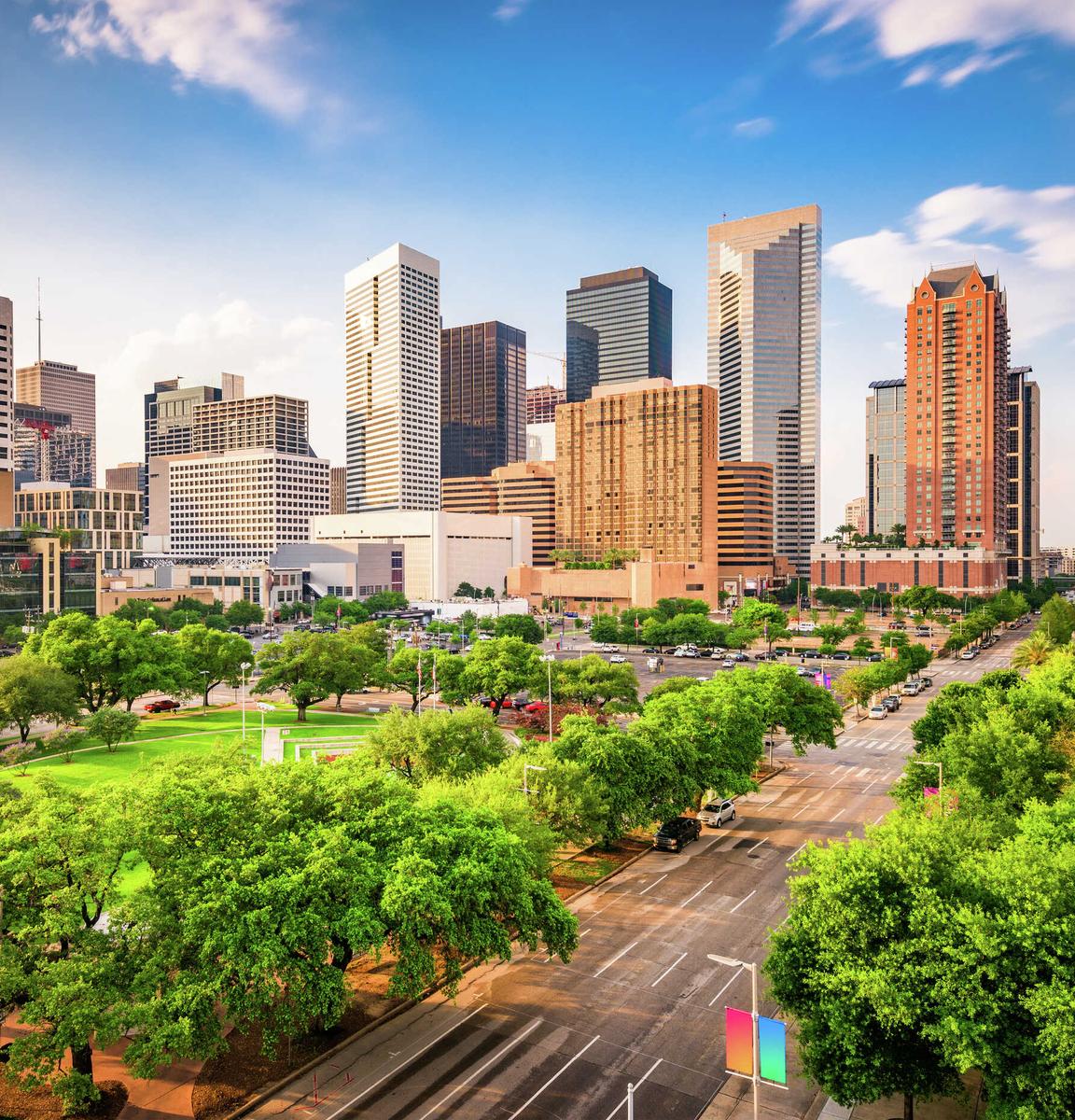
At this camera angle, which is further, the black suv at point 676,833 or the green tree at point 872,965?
the black suv at point 676,833

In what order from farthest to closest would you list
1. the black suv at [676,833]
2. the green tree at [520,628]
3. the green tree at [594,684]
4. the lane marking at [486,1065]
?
the green tree at [520,628], the green tree at [594,684], the black suv at [676,833], the lane marking at [486,1065]

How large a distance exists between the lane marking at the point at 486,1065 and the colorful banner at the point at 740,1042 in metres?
9.26

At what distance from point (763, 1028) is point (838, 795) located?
43847 millimetres

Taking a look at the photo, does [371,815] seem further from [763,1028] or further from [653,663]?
[653,663]

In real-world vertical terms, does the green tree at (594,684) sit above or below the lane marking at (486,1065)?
above

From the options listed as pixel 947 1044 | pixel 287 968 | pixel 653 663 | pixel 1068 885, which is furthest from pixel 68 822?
pixel 653 663

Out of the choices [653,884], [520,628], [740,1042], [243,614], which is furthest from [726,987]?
[243,614]

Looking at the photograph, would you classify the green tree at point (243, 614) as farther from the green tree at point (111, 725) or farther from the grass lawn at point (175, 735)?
the green tree at point (111, 725)

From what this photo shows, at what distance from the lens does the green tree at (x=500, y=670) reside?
82.6 metres

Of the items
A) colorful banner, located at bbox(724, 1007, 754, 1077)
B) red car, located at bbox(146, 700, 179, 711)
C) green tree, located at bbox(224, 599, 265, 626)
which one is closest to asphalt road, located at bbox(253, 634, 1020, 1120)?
colorful banner, located at bbox(724, 1007, 754, 1077)

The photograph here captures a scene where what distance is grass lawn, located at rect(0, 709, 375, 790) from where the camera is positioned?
6278 cm

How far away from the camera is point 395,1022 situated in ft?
104

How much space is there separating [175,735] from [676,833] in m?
50.8

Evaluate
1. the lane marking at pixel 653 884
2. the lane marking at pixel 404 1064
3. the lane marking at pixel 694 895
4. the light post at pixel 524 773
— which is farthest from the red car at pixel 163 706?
the lane marking at pixel 404 1064
